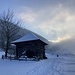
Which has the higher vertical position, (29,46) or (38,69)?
(29,46)

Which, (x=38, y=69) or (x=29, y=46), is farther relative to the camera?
(x=29, y=46)

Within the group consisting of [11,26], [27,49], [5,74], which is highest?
[11,26]

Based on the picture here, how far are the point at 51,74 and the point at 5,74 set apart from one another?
3.77m

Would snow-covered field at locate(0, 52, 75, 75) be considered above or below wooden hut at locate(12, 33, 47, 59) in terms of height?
below

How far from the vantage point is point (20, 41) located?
3991cm

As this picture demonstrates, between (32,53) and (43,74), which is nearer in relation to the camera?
(43,74)

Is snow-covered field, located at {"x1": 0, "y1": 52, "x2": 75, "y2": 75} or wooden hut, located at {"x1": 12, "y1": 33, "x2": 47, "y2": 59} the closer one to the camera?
snow-covered field, located at {"x1": 0, "y1": 52, "x2": 75, "y2": 75}

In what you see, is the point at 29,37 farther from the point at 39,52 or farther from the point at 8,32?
the point at 8,32

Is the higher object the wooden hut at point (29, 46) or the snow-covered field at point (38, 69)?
the wooden hut at point (29, 46)

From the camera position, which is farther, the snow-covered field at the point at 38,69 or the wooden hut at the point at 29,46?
the wooden hut at the point at 29,46

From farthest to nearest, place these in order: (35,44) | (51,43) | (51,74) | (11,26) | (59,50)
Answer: (51,43) < (59,50) < (11,26) < (35,44) < (51,74)

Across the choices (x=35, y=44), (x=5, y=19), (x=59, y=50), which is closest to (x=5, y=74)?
(x=35, y=44)

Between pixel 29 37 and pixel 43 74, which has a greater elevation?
pixel 29 37

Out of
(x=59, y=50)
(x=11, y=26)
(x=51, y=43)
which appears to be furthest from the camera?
(x=51, y=43)
